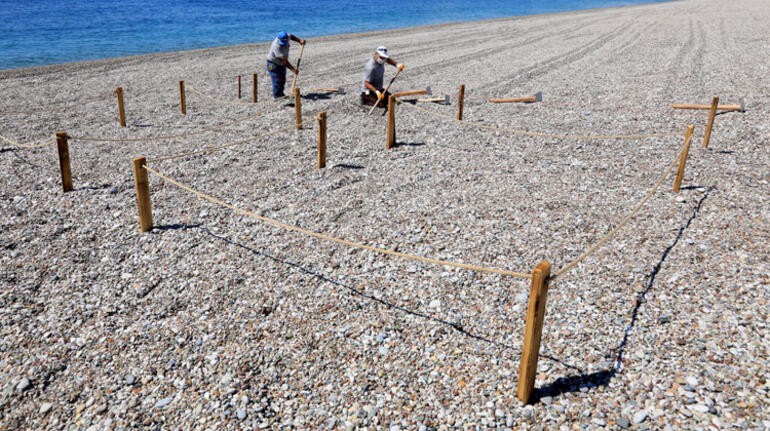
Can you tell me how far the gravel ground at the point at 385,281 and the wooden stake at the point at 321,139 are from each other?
26 cm

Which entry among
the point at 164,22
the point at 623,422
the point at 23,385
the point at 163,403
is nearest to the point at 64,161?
the point at 23,385

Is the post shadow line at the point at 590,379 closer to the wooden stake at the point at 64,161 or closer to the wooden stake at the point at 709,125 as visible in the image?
the wooden stake at the point at 709,125

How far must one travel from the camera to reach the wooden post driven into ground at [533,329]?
4156 mm

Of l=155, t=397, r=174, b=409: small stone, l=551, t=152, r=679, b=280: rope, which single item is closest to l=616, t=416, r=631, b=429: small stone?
l=551, t=152, r=679, b=280: rope

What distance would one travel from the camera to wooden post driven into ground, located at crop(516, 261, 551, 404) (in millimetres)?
4156

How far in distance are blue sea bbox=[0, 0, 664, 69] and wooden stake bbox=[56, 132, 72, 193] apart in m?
22.1

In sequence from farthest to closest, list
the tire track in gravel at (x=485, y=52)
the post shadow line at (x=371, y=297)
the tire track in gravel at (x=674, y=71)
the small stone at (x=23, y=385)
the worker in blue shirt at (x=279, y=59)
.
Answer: the tire track in gravel at (x=485, y=52) → the tire track in gravel at (x=674, y=71) → the worker in blue shirt at (x=279, y=59) → the post shadow line at (x=371, y=297) → the small stone at (x=23, y=385)

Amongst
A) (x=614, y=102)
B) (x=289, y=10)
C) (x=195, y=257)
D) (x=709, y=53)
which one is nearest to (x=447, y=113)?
(x=614, y=102)

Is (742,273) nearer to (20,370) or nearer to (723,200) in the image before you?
(723,200)

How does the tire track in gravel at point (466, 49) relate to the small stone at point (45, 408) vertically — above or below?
above

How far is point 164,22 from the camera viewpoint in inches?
1870

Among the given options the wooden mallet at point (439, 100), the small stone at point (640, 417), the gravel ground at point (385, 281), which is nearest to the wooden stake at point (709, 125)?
the gravel ground at point (385, 281)

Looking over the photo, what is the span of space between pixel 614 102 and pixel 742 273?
10.2 m

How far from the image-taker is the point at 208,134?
12727 mm
